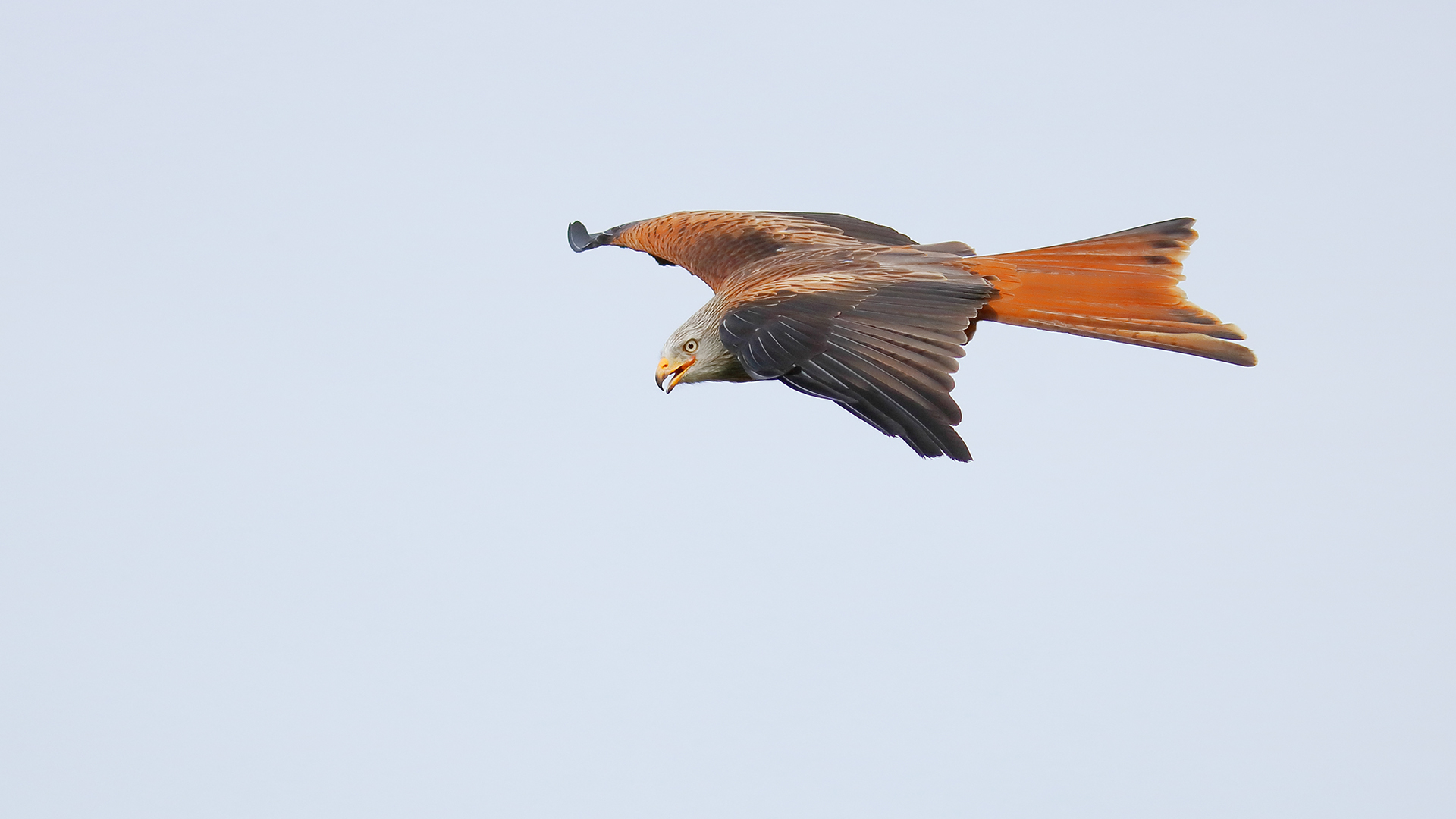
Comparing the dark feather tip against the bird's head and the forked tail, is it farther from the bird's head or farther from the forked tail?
the forked tail

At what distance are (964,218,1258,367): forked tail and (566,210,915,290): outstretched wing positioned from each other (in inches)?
47.2

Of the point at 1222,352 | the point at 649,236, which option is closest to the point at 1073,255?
the point at 1222,352

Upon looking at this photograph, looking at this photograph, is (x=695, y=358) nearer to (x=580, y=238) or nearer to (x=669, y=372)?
(x=669, y=372)

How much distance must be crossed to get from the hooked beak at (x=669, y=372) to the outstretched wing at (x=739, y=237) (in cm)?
104

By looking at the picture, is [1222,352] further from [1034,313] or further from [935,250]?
[935,250]

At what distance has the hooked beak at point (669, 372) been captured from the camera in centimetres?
786

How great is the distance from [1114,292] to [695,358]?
2.19 m

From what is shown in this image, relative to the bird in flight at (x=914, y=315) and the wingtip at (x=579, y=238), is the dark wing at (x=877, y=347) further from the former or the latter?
the wingtip at (x=579, y=238)

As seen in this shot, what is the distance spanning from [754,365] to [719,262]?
2499 mm

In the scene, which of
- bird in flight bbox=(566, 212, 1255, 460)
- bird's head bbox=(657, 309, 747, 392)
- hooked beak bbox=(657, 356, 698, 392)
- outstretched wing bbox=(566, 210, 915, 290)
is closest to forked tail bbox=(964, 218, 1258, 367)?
bird in flight bbox=(566, 212, 1255, 460)

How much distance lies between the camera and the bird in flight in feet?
22.1

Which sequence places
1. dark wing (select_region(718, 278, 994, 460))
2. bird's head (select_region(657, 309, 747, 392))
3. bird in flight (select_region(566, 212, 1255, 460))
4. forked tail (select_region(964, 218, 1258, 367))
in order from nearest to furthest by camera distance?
dark wing (select_region(718, 278, 994, 460)), bird in flight (select_region(566, 212, 1255, 460)), forked tail (select_region(964, 218, 1258, 367)), bird's head (select_region(657, 309, 747, 392))

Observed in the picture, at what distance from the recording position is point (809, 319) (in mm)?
7285

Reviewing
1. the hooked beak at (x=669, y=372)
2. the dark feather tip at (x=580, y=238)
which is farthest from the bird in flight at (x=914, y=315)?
the dark feather tip at (x=580, y=238)
